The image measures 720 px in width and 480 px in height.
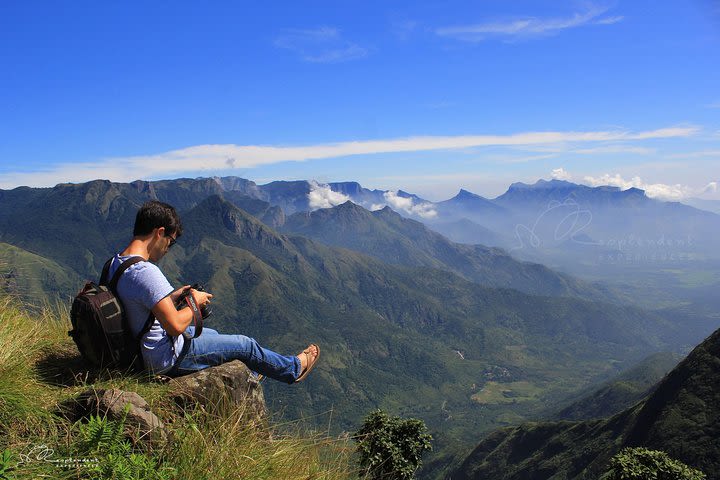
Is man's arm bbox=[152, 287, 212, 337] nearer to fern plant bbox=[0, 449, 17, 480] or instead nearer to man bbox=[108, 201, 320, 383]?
man bbox=[108, 201, 320, 383]

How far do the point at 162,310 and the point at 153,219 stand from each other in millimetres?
1680

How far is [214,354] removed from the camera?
28.2 feet

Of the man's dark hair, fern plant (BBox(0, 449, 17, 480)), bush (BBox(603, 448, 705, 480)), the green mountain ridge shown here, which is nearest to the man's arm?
the man's dark hair

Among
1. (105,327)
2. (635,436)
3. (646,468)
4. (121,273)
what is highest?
(121,273)

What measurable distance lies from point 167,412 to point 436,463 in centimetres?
21379

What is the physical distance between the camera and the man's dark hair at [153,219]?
24.8ft

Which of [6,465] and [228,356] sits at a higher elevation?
[6,465]

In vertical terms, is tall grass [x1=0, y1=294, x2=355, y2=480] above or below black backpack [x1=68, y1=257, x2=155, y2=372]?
below

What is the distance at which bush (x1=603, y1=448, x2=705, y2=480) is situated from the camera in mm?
22875

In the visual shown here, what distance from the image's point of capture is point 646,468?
2339cm

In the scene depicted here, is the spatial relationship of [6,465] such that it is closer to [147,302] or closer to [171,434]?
[171,434]

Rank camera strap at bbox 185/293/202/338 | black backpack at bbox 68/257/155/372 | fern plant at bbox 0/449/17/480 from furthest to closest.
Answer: camera strap at bbox 185/293/202/338 → black backpack at bbox 68/257/155/372 → fern plant at bbox 0/449/17/480

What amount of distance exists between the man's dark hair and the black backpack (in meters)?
0.61

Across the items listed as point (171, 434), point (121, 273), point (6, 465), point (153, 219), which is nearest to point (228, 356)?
point (121, 273)
